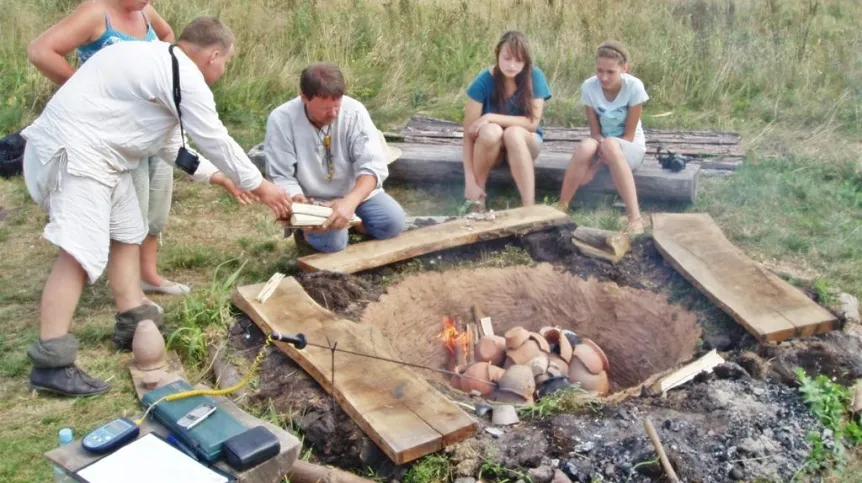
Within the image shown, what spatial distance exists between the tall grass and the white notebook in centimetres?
505

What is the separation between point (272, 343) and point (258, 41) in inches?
219

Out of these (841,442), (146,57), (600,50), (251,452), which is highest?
(146,57)

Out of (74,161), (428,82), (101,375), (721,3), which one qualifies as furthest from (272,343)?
(721,3)

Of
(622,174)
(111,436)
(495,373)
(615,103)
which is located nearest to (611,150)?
(622,174)

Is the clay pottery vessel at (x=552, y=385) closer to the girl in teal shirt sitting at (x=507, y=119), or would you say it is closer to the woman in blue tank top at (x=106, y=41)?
the girl in teal shirt sitting at (x=507, y=119)

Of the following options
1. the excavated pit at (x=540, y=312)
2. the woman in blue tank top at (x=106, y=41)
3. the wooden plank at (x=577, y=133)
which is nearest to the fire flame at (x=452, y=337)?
the excavated pit at (x=540, y=312)

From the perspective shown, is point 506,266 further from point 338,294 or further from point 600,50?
point 600,50

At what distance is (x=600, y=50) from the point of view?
6.21 m

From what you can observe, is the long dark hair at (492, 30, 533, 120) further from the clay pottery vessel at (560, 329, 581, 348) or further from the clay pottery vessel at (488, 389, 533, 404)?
the clay pottery vessel at (488, 389, 533, 404)

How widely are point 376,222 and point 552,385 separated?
1571 millimetres

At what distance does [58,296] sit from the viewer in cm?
412

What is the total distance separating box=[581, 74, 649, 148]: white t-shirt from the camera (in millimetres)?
6289

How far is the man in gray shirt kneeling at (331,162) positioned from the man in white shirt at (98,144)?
102 cm

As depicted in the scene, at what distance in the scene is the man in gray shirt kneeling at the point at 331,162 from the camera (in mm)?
5258
